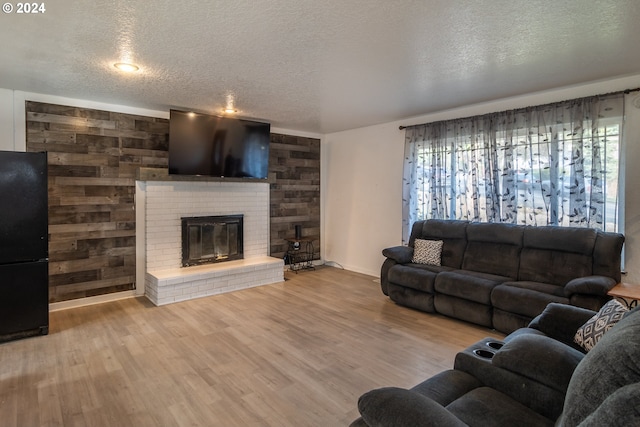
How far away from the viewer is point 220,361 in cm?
282

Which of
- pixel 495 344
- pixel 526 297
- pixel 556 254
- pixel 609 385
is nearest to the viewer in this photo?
pixel 609 385

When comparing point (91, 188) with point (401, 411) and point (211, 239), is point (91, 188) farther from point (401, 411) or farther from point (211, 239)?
point (401, 411)

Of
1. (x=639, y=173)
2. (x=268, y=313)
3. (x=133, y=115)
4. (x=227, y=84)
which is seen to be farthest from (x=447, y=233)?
(x=133, y=115)

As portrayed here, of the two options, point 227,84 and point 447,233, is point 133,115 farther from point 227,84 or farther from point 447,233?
point 447,233

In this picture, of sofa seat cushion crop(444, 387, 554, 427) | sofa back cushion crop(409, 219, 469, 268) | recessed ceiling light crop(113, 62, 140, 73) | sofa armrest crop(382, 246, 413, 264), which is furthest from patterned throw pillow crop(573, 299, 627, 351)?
recessed ceiling light crop(113, 62, 140, 73)

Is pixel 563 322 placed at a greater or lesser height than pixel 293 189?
lesser

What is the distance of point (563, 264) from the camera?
344 centimetres

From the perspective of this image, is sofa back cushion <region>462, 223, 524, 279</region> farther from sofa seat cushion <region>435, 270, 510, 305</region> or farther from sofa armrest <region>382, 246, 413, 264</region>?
sofa armrest <region>382, 246, 413, 264</region>

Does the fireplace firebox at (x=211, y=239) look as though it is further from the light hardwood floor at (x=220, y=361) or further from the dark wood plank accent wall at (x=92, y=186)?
the light hardwood floor at (x=220, y=361)

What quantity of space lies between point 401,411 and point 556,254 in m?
3.30

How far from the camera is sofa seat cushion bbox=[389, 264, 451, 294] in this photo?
389cm

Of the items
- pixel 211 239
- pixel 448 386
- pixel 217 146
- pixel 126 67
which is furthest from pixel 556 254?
pixel 126 67

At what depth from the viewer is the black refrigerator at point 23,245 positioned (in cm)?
316

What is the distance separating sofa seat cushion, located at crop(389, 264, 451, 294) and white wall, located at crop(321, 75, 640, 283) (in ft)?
3.82
